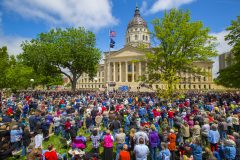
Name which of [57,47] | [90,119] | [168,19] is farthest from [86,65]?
[90,119]

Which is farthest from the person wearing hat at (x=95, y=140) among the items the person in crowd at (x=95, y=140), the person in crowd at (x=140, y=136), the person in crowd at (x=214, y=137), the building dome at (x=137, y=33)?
the building dome at (x=137, y=33)

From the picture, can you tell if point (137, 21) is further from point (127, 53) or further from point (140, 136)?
point (140, 136)

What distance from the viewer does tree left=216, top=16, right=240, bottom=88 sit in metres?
A: 26.5

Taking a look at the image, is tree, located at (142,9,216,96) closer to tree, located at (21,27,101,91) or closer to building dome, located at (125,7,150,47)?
tree, located at (21,27,101,91)

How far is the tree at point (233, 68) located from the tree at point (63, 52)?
27.0 m

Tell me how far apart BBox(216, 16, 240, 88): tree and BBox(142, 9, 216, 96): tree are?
2701 mm

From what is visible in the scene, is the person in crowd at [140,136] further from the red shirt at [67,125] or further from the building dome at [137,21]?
the building dome at [137,21]

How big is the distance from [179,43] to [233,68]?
7535 mm

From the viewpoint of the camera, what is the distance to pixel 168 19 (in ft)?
94.4

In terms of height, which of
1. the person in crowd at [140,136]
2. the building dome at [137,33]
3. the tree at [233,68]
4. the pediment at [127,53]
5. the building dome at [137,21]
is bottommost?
the person in crowd at [140,136]

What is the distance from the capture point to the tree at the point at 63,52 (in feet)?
145

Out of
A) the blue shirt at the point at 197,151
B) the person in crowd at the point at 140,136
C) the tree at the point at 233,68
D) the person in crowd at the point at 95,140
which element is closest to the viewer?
the blue shirt at the point at 197,151

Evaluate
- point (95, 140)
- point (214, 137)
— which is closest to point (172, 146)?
point (214, 137)

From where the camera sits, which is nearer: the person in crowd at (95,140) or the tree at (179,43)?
the person in crowd at (95,140)
